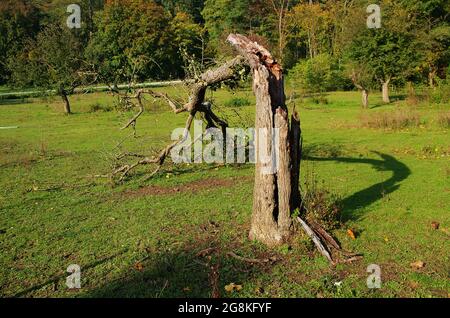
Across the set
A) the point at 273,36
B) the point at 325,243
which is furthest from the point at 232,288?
the point at 273,36

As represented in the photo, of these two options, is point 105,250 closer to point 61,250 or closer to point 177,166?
point 61,250

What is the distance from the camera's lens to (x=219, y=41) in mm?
51125

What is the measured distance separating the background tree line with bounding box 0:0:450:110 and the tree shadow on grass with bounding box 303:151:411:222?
5.16 meters

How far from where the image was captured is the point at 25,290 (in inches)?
251

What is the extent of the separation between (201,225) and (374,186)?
4950mm

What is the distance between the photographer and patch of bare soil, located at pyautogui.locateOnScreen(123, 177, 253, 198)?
1123cm

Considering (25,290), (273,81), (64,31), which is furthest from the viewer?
(64,31)

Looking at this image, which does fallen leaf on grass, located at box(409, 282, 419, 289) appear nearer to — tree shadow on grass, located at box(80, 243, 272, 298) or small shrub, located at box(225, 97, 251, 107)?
tree shadow on grass, located at box(80, 243, 272, 298)

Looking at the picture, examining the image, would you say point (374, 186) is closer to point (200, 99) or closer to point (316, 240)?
point (316, 240)

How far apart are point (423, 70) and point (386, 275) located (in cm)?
3472

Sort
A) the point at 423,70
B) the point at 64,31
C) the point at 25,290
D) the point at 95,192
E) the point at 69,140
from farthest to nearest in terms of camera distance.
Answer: the point at 423,70
the point at 64,31
the point at 69,140
the point at 95,192
the point at 25,290

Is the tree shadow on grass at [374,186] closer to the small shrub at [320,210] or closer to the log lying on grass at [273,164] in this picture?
the small shrub at [320,210]

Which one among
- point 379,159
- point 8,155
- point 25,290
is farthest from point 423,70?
point 25,290

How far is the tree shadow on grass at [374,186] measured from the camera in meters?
9.41
